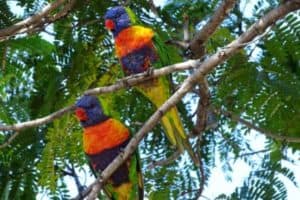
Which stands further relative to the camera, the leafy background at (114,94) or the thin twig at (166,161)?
the thin twig at (166,161)

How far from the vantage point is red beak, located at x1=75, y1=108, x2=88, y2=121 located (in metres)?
2.00

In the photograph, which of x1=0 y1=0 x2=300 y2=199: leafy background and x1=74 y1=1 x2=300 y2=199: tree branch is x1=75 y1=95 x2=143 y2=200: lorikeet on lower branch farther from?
x1=74 y1=1 x2=300 y2=199: tree branch

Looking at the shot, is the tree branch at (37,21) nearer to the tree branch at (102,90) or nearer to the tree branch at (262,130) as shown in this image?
the tree branch at (102,90)

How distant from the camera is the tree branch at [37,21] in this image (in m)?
1.88

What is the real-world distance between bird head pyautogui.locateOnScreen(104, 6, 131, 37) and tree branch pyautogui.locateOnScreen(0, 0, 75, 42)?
6.1 inches

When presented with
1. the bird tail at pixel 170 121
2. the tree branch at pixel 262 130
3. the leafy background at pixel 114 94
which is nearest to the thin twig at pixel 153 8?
A: the leafy background at pixel 114 94

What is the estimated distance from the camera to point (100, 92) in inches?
67.6

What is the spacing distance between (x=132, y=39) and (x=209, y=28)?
1.83ft

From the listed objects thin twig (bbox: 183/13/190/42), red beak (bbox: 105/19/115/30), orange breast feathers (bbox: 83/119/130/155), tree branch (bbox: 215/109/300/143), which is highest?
red beak (bbox: 105/19/115/30)

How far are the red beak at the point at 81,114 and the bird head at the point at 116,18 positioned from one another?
333 millimetres

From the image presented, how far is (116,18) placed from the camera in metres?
2.09

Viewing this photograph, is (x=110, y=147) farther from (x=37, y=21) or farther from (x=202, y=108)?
(x=37, y=21)

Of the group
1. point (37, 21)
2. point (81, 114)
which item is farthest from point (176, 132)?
point (37, 21)

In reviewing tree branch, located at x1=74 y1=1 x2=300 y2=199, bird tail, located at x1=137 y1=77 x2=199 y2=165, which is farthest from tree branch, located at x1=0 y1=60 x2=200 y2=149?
bird tail, located at x1=137 y1=77 x2=199 y2=165
